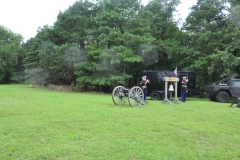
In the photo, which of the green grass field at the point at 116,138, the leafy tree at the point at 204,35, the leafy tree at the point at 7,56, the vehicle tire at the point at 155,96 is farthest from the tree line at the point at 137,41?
the leafy tree at the point at 7,56

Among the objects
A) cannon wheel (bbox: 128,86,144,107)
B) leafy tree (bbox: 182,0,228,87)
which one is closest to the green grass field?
cannon wheel (bbox: 128,86,144,107)

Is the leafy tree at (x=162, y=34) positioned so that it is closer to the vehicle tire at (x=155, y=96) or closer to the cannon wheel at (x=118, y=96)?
the vehicle tire at (x=155, y=96)

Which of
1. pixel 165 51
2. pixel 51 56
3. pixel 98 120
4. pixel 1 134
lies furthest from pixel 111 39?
pixel 1 134

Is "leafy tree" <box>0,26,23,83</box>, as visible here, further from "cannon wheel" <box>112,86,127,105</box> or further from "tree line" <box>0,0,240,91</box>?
"cannon wheel" <box>112,86,127,105</box>

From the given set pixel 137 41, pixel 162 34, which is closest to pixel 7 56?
pixel 162 34

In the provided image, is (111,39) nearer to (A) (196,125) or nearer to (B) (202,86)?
(B) (202,86)

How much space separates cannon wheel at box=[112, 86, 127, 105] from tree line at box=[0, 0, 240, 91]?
23.2 ft

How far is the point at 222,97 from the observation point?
12789mm

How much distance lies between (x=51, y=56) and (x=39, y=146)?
2005cm

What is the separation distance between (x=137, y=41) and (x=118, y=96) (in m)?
9.02

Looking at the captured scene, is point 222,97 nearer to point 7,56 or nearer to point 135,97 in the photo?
point 135,97

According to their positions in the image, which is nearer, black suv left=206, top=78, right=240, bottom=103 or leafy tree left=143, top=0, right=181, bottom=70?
black suv left=206, top=78, right=240, bottom=103

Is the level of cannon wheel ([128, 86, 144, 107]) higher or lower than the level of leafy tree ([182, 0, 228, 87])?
lower

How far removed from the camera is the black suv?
492 inches
